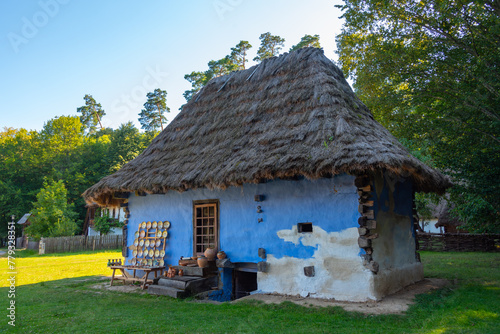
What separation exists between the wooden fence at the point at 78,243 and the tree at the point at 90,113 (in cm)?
2673

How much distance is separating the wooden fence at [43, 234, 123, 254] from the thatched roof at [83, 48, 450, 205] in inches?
506

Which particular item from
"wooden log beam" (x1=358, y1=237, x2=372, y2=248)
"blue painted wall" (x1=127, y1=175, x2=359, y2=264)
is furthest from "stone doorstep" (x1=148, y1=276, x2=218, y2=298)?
"wooden log beam" (x1=358, y1=237, x2=372, y2=248)

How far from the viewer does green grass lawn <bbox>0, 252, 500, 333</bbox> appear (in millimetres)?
5172

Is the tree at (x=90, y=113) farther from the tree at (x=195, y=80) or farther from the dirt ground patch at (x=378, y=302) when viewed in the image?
the dirt ground patch at (x=378, y=302)

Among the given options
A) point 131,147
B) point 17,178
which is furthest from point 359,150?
point 17,178

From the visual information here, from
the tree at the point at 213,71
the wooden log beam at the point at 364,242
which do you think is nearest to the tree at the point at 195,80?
the tree at the point at 213,71

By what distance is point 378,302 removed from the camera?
21.3 ft

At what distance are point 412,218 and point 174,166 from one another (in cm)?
633

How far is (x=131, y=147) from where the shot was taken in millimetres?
33750

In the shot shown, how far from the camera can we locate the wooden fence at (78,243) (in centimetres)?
2159

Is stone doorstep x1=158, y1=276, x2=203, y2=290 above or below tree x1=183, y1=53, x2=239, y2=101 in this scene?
below

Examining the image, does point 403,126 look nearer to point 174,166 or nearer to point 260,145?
point 260,145

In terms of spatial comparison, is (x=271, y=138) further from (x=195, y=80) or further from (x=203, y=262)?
(x=195, y=80)

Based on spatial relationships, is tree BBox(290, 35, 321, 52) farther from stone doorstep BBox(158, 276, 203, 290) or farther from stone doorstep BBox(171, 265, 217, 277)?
stone doorstep BBox(158, 276, 203, 290)
